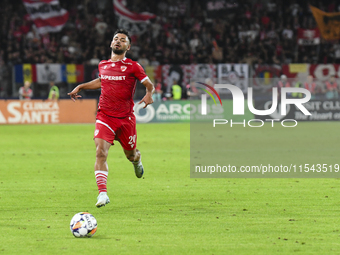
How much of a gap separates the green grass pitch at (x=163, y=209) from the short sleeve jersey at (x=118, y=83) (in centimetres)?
146

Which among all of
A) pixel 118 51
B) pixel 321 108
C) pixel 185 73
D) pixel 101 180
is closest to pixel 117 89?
pixel 118 51

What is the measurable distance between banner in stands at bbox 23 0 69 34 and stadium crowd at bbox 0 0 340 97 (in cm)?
86

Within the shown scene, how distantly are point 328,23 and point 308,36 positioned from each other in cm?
147

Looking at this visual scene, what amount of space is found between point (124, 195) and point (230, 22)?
94.0 feet

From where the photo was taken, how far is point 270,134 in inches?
803

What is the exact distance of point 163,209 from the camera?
7.72 meters

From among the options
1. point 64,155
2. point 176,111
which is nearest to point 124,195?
point 64,155

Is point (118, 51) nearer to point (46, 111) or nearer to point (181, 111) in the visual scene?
point (46, 111)

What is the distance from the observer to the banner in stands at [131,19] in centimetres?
3372

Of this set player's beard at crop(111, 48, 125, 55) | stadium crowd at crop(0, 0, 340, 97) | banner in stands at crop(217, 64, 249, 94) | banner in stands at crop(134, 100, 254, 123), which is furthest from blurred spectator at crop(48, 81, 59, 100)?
player's beard at crop(111, 48, 125, 55)

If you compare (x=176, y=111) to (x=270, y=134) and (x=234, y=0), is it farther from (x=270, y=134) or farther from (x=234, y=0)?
(x=234, y=0)

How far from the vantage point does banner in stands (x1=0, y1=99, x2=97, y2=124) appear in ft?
84.6

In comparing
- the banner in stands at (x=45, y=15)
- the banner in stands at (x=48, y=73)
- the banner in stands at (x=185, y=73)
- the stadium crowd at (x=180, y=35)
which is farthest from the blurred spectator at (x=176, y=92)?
the banner in stands at (x=45, y=15)

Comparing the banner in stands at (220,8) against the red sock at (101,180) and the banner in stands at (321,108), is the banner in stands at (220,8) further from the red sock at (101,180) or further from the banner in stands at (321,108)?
the red sock at (101,180)
